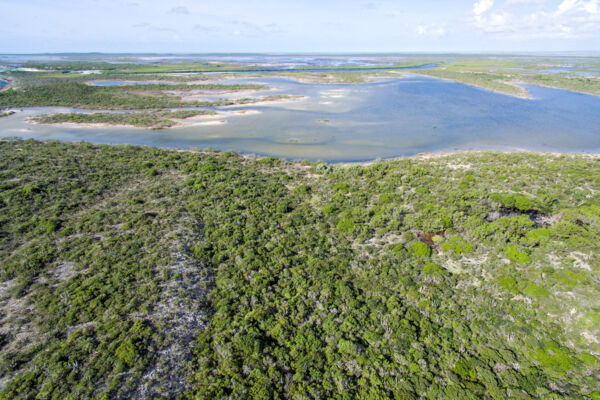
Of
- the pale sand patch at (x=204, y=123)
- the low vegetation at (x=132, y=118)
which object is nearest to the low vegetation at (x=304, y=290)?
the pale sand patch at (x=204, y=123)

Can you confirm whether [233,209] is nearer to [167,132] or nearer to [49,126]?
[167,132]

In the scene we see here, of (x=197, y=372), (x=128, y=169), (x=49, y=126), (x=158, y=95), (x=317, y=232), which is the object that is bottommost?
(x=197, y=372)

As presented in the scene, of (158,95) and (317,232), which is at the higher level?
(158,95)

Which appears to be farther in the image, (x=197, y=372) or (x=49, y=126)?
(x=49, y=126)

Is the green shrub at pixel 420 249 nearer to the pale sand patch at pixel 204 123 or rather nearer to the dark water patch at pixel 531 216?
the dark water patch at pixel 531 216

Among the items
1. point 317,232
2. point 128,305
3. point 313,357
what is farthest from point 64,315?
point 317,232

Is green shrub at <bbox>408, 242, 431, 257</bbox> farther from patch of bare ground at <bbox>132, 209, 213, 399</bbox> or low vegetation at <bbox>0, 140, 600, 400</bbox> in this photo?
patch of bare ground at <bbox>132, 209, 213, 399</bbox>

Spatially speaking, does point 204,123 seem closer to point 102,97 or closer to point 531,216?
point 102,97

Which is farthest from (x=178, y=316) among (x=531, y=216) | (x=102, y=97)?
(x=102, y=97)
